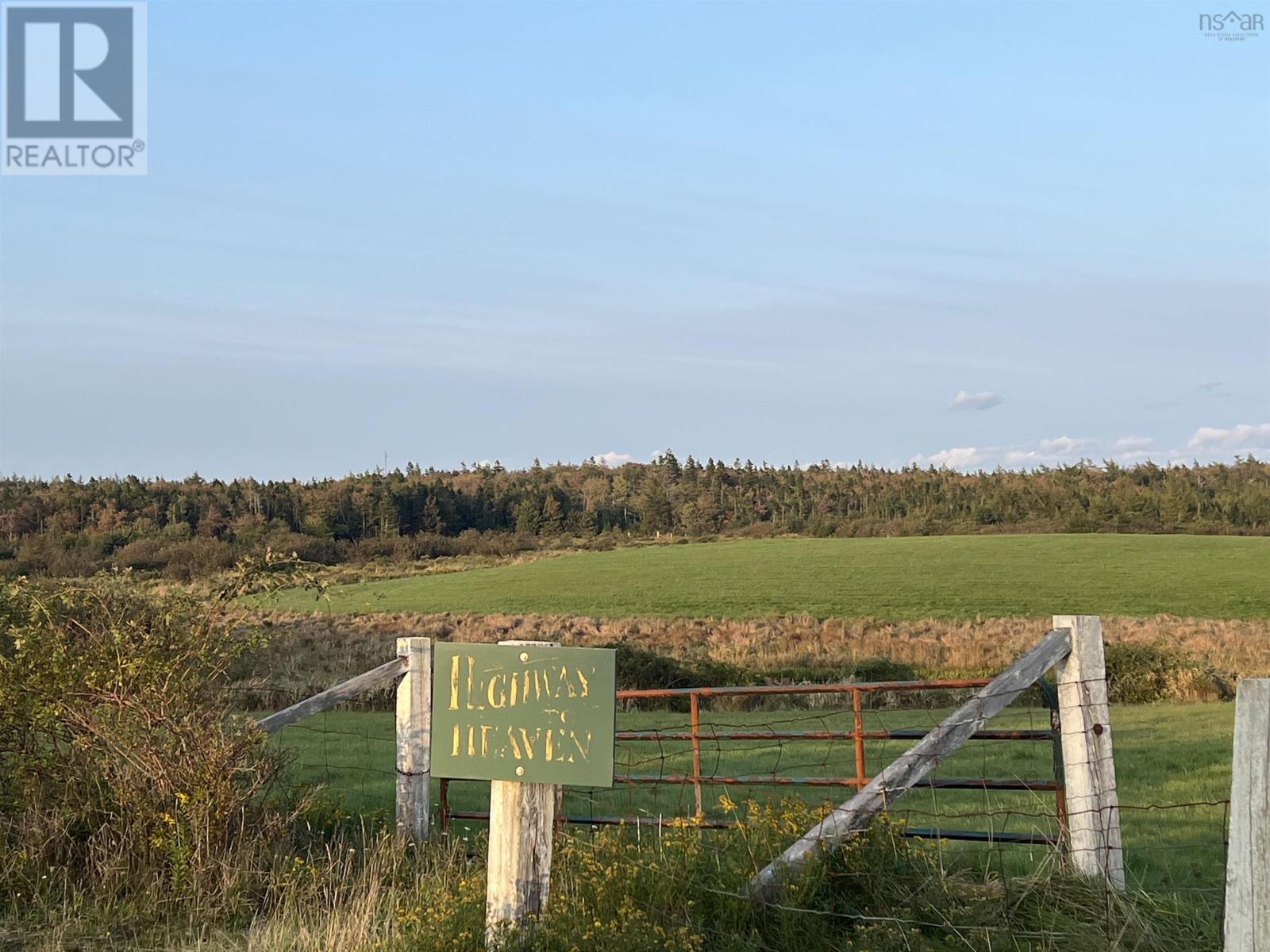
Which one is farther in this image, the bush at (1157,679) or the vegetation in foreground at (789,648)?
the vegetation in foreground at (789,648)

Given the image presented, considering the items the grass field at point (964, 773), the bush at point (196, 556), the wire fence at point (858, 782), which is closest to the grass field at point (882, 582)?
the bush at point (196, 556)

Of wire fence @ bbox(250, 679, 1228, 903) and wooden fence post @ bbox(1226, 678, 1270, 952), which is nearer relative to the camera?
wooden fence post @ bbox(1226, 678, 1270, 952)

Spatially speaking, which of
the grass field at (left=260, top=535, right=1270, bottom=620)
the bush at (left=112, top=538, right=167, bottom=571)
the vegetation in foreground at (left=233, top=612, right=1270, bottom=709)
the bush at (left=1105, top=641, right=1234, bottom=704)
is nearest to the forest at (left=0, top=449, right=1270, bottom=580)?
the bush at (left=112, top=538, right=167, bottom=571)

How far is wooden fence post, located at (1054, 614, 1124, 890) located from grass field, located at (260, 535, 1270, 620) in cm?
4530

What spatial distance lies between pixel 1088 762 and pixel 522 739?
288cm

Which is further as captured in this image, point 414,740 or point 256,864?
point 414,740

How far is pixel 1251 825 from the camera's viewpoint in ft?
11.0

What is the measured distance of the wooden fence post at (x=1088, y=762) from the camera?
562 cm

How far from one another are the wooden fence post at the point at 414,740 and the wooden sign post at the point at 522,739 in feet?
7.62

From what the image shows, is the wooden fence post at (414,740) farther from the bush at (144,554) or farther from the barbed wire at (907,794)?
the bush at (144,554)

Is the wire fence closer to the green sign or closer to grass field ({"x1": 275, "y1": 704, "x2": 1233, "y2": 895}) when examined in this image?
grass field ({"x1": 275, "y1": 704, "x2": 1233, "y2": 895})

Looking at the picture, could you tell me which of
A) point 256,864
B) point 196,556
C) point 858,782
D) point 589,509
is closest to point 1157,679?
point 858,782

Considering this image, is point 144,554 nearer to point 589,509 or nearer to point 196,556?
point 196,556

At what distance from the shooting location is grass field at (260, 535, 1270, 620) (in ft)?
180
